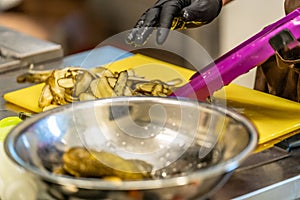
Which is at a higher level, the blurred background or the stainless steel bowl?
the stainless steel bowl

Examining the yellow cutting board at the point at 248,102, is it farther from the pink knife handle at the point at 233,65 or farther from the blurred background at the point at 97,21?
the blurred background at the point at 97,21

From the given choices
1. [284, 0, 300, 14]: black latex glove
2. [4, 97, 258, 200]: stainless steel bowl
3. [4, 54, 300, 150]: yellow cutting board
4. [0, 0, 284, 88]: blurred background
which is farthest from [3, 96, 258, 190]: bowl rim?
[0, 0, 284, 88]: blurred background

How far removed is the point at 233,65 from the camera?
1.13 metres

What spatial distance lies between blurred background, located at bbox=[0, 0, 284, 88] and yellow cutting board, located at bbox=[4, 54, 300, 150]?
2.55 ft

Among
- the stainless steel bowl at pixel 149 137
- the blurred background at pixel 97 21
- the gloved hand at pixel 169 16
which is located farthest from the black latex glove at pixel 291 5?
the blurred background at pixel 97 21

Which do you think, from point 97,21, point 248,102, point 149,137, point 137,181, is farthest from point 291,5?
point 97,21

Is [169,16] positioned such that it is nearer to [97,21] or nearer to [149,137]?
[149,137]

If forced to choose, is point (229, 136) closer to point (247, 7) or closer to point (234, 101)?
point (234, 101)

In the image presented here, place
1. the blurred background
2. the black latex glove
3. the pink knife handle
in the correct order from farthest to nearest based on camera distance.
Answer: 1. the blurred background
2. the black latex glove
3. the pink knife handle

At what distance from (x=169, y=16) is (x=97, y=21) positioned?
1.86m

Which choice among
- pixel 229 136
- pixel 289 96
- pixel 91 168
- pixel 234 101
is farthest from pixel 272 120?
pixel 91 168

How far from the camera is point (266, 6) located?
81.1 inches

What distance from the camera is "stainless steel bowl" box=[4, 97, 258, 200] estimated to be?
30.9 inches

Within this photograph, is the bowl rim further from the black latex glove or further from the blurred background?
the blurred background
